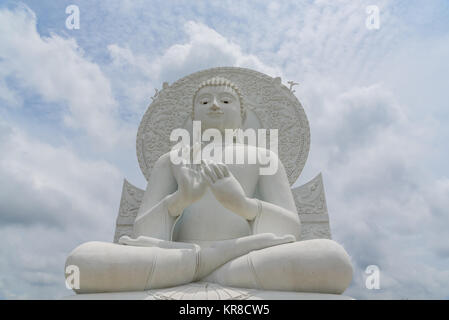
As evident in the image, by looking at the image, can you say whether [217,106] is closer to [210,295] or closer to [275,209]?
[275,209]

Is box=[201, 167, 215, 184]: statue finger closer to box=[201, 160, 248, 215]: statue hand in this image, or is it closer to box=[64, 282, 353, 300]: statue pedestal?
box=[201, 160, 248, 215]: statue hand

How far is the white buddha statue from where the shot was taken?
2.30m

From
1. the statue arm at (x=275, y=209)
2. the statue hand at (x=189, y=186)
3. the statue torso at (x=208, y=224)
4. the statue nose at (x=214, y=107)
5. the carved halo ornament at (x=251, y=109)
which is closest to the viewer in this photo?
the statue hand at (x=189, y=186)

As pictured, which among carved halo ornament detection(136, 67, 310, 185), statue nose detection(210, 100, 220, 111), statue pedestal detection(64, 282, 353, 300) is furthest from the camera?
carved halo ornament detection(136, 67, 310, 185)

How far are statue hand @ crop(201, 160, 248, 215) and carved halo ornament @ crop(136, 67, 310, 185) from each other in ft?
5.74

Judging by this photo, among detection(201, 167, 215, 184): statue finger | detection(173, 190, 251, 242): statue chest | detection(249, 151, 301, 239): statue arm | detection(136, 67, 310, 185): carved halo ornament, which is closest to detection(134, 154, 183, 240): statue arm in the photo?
detection(173, 190, 251, 242): statue chest

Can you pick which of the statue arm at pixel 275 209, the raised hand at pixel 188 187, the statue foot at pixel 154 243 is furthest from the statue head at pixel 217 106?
the statue foot at pixel 154 243

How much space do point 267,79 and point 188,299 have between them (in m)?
3.32

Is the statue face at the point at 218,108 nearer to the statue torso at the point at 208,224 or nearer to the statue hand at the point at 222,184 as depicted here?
the statue torso at the point at 208,224

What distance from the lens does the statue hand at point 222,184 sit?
9.23ft

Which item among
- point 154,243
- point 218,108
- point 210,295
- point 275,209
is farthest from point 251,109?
point 210,295

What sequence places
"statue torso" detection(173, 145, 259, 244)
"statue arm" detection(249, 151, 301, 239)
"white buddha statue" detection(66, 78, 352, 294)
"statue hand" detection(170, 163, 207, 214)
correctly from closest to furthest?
"white buddha statue" detection(66, 78, 352, 294), "statue hand" detection(170, 163, 207, 214), "statue arm" detection(249, 151, 301, 239), "statue torso" detection(173, 145, 259, 244)

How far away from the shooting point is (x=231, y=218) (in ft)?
10.7
